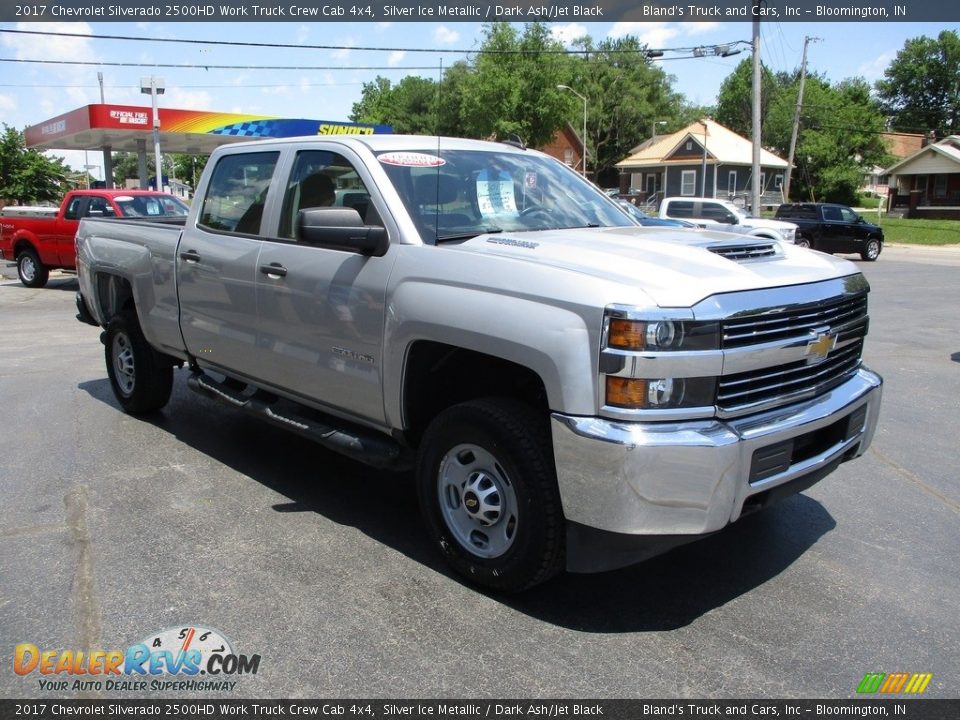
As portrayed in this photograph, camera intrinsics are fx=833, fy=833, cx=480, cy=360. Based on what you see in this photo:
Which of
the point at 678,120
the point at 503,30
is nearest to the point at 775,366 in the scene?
the point at 503,30

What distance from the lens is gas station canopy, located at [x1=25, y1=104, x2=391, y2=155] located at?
92.0 ft

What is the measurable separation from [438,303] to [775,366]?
1473 mm

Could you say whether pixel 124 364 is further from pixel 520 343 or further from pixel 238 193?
pixel 520 343

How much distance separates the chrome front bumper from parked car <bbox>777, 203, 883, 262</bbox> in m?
24.7

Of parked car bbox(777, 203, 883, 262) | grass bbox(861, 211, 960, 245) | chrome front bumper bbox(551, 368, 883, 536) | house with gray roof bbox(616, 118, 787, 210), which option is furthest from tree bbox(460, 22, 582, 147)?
chrome front bumper bbox(551, 368, 883, 536)

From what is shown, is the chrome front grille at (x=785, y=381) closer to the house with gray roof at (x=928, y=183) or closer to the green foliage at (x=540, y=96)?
the green foliage at (x=540, y=96)

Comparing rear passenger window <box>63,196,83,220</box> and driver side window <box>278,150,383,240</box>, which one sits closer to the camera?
driver side window <box>278,150,383,240</box>

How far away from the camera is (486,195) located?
4.50 metres

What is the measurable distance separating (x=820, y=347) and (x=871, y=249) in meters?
25.5

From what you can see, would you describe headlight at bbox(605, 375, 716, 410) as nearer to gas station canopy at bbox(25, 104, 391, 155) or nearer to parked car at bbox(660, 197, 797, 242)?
parked car at bbox(660, 197, 797, 242)

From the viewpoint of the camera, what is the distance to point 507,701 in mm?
2992

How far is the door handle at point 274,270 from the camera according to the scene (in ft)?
15.4

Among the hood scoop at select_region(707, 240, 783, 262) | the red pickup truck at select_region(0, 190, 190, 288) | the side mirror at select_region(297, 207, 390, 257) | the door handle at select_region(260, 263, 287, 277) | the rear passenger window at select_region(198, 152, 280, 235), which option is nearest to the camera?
the hood scoop at select_region(707, 240, 783, 262)

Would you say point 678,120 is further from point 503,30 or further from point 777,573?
point 777,573
